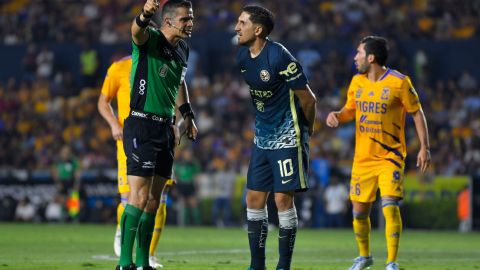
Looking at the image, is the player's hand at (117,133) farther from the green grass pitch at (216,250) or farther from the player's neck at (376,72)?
the player's neck at (376,72)

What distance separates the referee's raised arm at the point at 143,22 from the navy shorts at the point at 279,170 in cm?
160

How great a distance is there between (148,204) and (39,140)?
21514 millimetres

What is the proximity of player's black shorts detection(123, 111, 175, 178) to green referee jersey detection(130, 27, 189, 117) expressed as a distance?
97 millimetres

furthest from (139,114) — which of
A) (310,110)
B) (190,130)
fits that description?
(310,110)

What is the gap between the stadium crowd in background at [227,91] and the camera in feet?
87.1

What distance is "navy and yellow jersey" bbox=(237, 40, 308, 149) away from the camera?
9453 millimetres

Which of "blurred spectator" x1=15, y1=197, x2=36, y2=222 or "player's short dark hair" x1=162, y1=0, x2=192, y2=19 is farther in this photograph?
"blurred spectator" x1=15, y1=197, x2=36, y2=222

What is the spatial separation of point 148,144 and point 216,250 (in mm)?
6029

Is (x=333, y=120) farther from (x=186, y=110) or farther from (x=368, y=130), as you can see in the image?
(x=186, y=110)

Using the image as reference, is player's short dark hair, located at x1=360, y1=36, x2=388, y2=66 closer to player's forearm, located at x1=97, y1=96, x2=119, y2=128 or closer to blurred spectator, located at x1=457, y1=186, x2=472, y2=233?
player's forearm, located at x1=97, y1=96, x2=119, y2=128

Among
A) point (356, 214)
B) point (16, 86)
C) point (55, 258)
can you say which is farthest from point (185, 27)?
Result: point (16, 86)

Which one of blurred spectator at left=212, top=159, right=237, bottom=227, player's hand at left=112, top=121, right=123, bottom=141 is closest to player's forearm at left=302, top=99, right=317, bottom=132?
player's hand at left=112, top=121, right=123, bottom=141

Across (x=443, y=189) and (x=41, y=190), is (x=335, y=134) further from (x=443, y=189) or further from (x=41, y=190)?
(x=41, y=190)

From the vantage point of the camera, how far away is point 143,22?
8.75 meters
